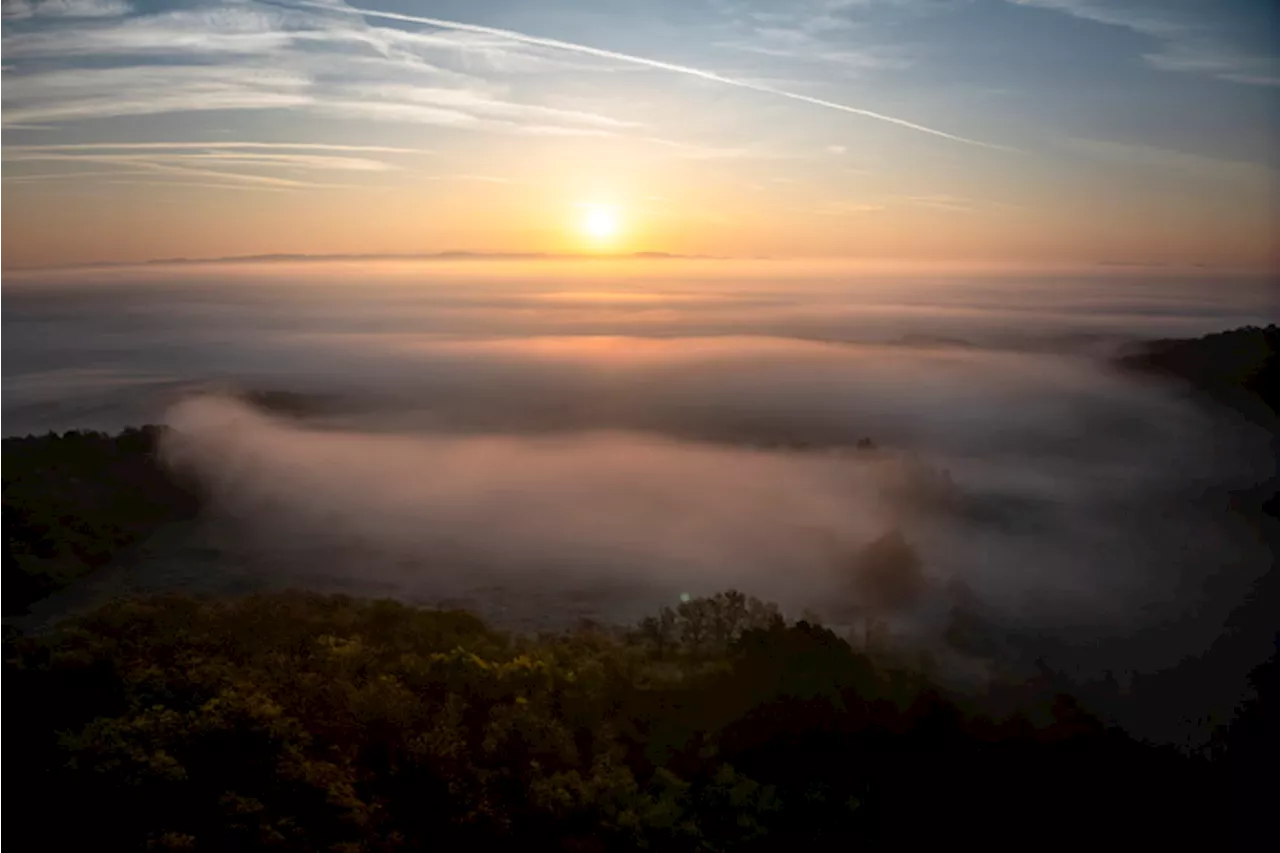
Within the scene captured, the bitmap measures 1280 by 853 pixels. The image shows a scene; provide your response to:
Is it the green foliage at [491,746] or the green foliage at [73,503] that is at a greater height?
the green foliage at [491,746]

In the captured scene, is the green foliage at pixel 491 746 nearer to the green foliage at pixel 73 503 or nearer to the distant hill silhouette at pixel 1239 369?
the green foliage at pixel 73 503

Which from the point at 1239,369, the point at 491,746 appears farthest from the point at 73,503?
the point at 1239,369

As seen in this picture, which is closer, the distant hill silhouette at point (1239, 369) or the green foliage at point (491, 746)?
the green foliage at point (491, 746)

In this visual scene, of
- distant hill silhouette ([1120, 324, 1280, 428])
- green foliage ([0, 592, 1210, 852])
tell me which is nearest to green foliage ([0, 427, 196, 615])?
green foliage ([0, 592, 1210, 852])

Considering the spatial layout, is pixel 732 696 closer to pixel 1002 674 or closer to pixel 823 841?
pixel 823 841

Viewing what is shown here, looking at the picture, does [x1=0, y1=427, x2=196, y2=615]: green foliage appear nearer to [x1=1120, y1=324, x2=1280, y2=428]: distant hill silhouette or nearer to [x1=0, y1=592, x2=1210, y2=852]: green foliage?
[x1=0, y1=592, x2=1210, y2=852]: green foliage

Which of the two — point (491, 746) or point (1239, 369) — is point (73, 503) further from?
point (1239, 369)

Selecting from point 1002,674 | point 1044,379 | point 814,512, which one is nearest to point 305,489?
point 814,512

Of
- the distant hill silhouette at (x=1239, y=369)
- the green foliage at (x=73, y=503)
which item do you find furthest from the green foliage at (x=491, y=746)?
the distant hill silhouette at (x=1239, y=369)

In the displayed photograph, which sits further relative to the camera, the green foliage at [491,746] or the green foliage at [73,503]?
the green foliage at [73,503]
